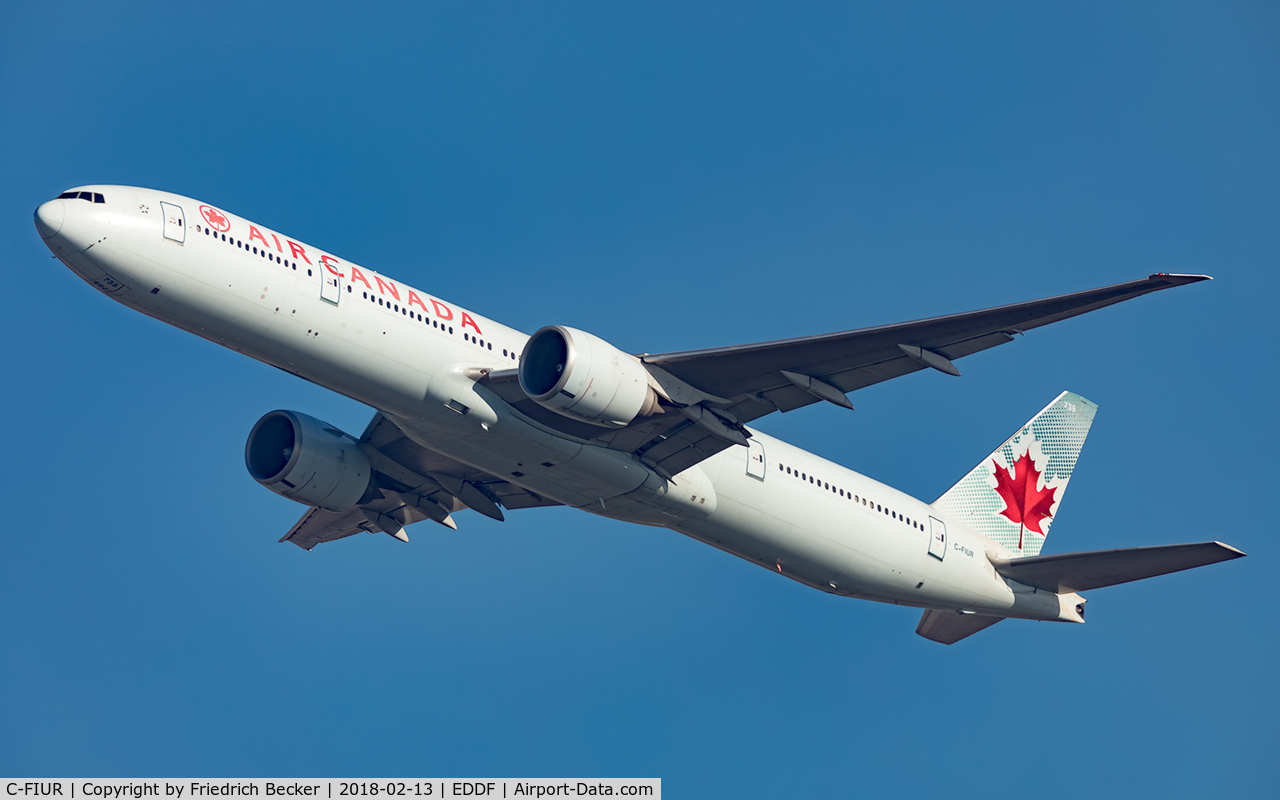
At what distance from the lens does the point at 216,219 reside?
25.4 m

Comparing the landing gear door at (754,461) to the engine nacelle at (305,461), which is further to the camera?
the engine nacelle at (305,461)

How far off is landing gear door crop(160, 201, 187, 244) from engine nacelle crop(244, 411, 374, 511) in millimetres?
8643

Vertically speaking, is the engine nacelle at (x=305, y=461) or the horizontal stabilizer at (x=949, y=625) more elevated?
the engine nacelle at (x=305, y=461)

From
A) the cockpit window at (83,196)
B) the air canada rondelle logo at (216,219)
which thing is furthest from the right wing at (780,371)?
the cockpit window at (83,196)

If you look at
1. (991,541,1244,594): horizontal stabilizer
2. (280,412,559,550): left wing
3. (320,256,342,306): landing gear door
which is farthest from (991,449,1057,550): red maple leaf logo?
(320,256,342,306): landing gear door

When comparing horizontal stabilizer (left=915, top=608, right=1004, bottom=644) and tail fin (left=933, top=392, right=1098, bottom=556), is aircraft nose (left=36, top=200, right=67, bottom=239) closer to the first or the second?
tail fin (left=933, top=392, right=1098, bottom=556)

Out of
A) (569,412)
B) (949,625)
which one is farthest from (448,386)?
(949,625)

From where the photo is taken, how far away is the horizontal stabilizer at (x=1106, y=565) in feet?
94.1

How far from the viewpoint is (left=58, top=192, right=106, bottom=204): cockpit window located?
80.1ft

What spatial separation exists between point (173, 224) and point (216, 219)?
93cm

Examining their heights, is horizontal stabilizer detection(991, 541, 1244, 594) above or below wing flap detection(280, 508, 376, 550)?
below

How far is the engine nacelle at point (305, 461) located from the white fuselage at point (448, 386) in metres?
5.75
